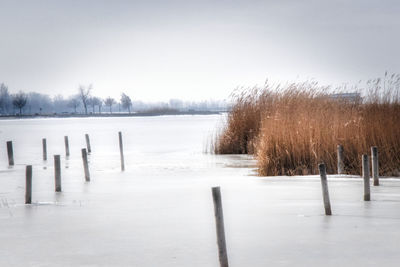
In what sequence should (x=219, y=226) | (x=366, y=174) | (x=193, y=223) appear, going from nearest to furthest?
(x=219, y=226) → (x=193, y=223) → (x=366, y=174)

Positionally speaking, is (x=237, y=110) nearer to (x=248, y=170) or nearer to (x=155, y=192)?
(x=248, y=170)

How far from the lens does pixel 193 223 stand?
408 inches

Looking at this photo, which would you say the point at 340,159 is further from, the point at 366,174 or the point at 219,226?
the point at 219,226

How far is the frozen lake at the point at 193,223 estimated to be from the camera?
7.94 metres

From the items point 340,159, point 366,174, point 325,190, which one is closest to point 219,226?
point 325,190

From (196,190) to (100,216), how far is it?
4.07m

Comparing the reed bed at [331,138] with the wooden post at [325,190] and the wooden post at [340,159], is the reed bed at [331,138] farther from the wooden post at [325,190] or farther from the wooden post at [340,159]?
the wooden post at [325,190]

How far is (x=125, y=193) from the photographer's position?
14.8 meters

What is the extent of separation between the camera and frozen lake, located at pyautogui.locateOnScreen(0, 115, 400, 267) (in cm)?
794

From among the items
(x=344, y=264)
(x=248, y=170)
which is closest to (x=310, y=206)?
(x=344, y=264)

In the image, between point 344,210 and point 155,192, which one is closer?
point 344,210

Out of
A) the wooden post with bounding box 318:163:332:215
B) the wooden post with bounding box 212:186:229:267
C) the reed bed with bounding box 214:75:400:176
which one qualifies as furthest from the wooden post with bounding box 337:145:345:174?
the wooden post with bounding box 212:186:229:267

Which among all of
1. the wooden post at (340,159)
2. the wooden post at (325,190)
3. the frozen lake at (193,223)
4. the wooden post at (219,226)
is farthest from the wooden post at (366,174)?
the wooden post at (219,226)

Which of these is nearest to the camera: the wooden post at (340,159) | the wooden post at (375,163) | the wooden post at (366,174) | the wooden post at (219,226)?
the wooden post at (219,226)
